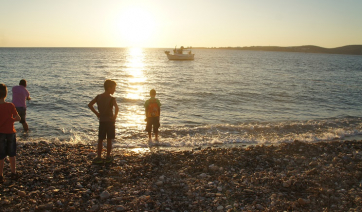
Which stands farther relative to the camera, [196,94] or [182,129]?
[196,94]

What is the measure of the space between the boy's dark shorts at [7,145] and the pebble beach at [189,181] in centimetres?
66

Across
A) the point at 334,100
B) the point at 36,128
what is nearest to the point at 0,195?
the point at 36,128

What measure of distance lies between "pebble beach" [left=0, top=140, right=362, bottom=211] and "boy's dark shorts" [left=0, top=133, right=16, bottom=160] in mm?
664

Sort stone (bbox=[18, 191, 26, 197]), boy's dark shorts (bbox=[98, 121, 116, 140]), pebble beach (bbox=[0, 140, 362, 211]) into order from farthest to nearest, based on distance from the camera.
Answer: boy's dark shorts (bbox=[98, 121, 116, 140]) < stone (bbox=[18, 191, 26, 197]) < pebble beach (bbox=[0, 140, 362, 211])

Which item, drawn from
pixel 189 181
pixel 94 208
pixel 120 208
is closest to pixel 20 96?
pixel 94 208

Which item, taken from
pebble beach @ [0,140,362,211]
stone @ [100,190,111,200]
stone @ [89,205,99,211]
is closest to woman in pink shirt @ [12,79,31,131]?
pebble beach @ [0,140,362,211]

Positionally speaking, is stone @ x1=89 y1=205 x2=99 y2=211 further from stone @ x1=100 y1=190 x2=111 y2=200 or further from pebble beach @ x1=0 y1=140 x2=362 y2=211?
stone @ x1=100 y1=190 x2=111 y2=200

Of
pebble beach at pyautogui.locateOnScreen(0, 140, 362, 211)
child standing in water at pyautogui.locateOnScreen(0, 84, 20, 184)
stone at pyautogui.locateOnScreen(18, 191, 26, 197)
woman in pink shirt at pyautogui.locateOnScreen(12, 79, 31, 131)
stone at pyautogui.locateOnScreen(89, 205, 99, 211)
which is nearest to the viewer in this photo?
stone at pyautogui.locateOnScreen(89, 205, 99, 211)

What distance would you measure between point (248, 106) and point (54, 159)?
517 inches

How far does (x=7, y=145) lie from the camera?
6.02 metres

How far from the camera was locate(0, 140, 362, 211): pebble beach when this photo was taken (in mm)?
5383

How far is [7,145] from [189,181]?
418 cm

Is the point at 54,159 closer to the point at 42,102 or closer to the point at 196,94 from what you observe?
the point at 42,102

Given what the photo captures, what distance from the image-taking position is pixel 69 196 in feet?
18.3
